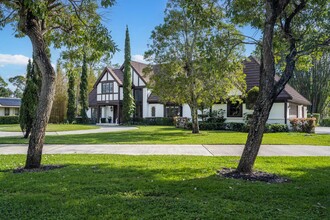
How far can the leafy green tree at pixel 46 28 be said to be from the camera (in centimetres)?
676

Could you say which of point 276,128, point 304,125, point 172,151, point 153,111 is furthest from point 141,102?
point 172,151

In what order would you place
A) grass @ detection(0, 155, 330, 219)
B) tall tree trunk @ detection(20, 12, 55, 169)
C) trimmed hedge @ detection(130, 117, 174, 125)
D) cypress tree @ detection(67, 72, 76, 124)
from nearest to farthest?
grass @ detection(0, 155, 330, 219)
tall tree trunk @ detection(20, 12, 55, 169)
trimmed hedge @ detection(130, 117, 174, 125)
cypress tree @ detection(67, 72, 76, 124)

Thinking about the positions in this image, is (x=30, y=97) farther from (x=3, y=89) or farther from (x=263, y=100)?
(x=3, y=89)

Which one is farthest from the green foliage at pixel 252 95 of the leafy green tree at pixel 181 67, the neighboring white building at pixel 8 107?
the neighboring white building at pixel 8 107

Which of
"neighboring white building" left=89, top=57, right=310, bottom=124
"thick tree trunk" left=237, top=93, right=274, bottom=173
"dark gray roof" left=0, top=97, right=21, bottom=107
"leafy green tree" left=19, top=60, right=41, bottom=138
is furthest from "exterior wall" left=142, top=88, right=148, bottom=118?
"thick tree trunk" left=237, top=93, right=274, bottom=173

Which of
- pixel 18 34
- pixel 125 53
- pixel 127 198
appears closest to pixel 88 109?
pixel 125 53

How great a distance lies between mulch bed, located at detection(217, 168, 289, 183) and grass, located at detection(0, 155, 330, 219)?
0.25 m

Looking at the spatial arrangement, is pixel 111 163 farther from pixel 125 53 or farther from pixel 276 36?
pixel 125 53

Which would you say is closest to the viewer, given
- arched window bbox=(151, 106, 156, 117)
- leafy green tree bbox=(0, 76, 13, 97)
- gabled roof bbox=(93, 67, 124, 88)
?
arched window bbox=(151, 106, 156, 117)

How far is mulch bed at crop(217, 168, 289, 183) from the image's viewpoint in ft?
19.3

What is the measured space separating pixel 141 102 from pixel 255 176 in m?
29.5

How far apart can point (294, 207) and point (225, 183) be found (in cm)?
146

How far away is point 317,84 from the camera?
42875 mm

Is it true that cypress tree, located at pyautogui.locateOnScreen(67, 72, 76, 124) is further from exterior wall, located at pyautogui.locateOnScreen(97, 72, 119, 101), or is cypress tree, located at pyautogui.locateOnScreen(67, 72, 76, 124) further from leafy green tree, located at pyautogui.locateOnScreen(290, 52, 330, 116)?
leafy green tree, located at pyautogui.locateOnScreen(290, 52, 330, 116)
